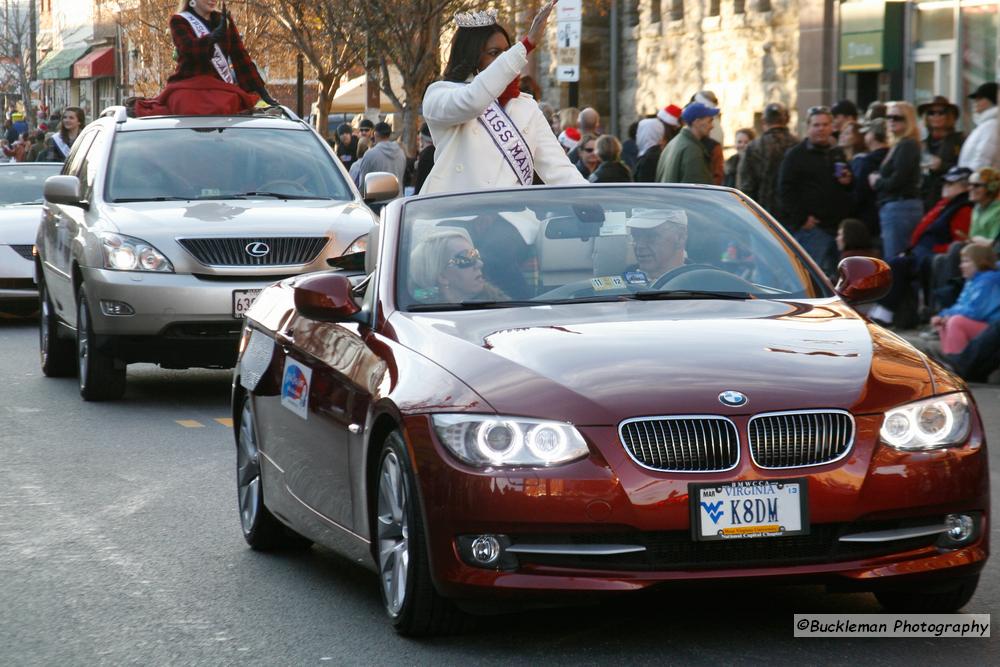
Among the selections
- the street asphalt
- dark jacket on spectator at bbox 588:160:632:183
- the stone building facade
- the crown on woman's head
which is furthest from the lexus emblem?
the stone building facade

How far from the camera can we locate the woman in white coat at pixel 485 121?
32.4 feet

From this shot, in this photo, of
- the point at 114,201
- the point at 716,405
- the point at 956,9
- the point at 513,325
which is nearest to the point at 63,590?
the point at 513,325

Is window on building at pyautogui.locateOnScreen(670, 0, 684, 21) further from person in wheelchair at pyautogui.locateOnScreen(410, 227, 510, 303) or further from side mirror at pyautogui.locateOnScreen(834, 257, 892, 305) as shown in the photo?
person in wheelchair at pyautogui.locateOnScreen(410, 227, 510, 303)

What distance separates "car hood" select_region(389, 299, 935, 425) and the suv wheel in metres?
6.71

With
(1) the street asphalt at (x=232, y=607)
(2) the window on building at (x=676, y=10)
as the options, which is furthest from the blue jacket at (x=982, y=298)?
(2) the window on building at (x=676, y=10)

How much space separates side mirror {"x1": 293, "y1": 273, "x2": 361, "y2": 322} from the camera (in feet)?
21.3

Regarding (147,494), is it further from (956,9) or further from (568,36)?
(956,9)

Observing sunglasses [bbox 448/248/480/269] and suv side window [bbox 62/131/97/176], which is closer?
sunglasses [bbox 448/248/480/269]

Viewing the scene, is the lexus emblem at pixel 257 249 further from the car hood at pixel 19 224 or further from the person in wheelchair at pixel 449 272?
Result: the car hood at pixel 19 224

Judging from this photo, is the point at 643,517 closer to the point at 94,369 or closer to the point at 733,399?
the point at 733,399

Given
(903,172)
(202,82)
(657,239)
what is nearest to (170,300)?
(202,82)

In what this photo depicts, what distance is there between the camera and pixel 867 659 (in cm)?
552

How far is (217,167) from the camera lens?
13555 millimetres

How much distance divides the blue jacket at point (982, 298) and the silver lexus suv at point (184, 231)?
12.6 feet
